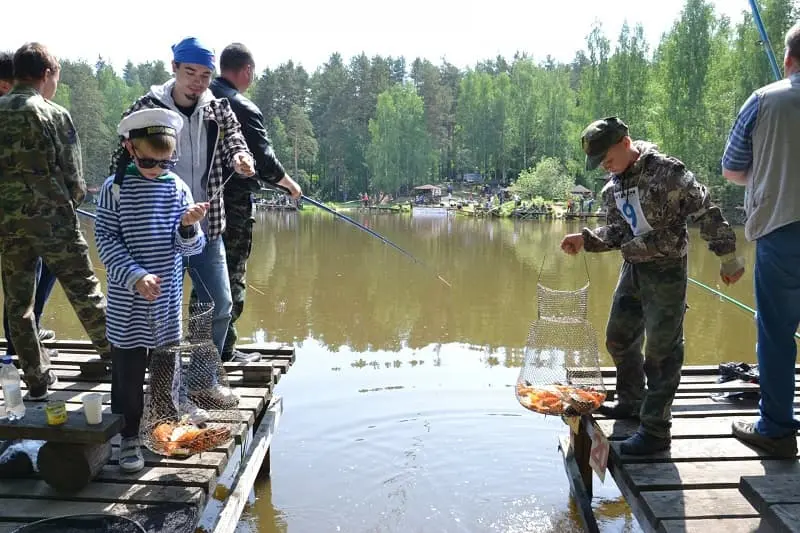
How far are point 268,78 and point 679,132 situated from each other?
3945cm

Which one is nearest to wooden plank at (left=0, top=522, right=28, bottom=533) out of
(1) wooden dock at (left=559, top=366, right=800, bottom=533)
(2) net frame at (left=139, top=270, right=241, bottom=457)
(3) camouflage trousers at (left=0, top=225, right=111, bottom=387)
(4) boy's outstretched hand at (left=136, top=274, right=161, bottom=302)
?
(2) net frame at (left=139, top=270, right=241, bottom=457)

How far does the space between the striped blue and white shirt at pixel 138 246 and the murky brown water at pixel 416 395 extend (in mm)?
1760

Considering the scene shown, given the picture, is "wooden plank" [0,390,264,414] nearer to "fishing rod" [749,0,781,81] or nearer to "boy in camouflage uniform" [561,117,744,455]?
"boy in camouflage uniform" [561,117,744,455]

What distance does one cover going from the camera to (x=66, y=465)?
9.16ft

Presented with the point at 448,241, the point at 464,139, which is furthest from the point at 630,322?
the point at 464,139

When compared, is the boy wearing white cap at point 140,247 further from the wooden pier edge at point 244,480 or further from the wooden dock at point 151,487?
the wooden pier edge at point 244,480

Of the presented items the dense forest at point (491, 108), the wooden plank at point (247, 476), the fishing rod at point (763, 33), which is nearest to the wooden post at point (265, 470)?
the wooden plank at point (247, 476)

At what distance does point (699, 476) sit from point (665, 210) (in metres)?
1.23

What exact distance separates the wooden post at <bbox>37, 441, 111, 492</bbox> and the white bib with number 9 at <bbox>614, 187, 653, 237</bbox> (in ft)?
8.90

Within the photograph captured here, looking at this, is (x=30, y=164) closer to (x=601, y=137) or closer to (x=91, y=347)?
(x=91, y=347)

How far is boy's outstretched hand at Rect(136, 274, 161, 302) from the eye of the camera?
2.74 metres

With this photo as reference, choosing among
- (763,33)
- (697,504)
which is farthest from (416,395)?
(763,33)

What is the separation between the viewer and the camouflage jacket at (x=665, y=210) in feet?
10.00

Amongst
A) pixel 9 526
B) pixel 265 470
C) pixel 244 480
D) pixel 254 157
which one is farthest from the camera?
pixel 265 470
